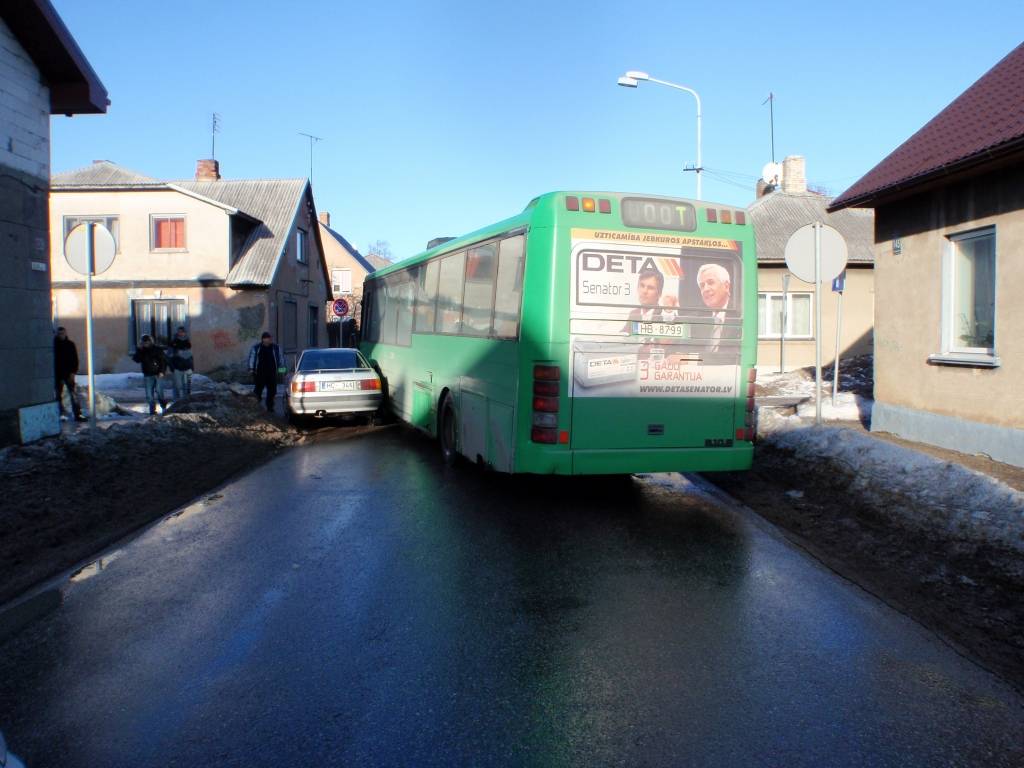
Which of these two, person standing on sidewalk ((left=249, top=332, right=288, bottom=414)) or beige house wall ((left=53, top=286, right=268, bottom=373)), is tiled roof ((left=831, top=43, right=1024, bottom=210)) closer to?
person standing on sidewalk ((left=249, top=332, right=288, bottom=414))

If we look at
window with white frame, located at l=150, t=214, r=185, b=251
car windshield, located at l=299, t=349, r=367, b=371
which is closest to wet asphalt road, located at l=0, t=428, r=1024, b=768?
car windshield, located at l=299, t=349, r=367, b=371

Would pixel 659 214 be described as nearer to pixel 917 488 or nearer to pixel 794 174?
pixel 917 488

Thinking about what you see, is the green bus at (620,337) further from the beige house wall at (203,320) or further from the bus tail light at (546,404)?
the beige house wall at (203,320)

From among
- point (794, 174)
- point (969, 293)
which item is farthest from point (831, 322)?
point (969, 293)

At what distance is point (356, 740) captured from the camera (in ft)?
11.2

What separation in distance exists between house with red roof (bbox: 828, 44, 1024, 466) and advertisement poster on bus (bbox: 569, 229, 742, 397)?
140 inches

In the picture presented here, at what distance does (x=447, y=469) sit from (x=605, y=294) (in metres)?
3.94

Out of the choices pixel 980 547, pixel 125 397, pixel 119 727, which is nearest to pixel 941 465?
pixel 980 547

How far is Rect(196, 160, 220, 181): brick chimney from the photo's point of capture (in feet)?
111

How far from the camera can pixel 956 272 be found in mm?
10406

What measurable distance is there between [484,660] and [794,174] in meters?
30.6

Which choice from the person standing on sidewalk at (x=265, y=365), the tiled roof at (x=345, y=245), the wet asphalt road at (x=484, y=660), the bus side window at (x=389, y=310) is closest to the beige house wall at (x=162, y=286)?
the person standing on sidewalk at (x=265, y=365)

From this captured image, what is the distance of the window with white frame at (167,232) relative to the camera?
26672mm

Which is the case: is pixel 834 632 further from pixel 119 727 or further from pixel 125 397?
pixel 125 397
